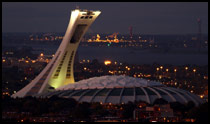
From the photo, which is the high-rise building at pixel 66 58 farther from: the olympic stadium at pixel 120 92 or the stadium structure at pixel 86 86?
the olympic stadium at pixel 120 92

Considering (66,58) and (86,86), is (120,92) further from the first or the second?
(66,58)

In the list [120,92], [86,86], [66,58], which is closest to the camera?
[120,92]

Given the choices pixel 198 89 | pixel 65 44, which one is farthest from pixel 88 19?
pixel 198 89

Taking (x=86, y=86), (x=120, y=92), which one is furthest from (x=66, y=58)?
(x=120, y=92)

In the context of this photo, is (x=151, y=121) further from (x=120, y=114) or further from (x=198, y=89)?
(x=198, y=89)

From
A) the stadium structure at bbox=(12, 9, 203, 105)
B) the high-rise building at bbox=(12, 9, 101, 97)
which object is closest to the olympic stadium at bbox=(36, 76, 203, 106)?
the stadium structure at bbox=(12, 9, 203, 105)

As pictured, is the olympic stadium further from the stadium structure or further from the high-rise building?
the high-rise building

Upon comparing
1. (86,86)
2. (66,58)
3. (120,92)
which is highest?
(66,58)
